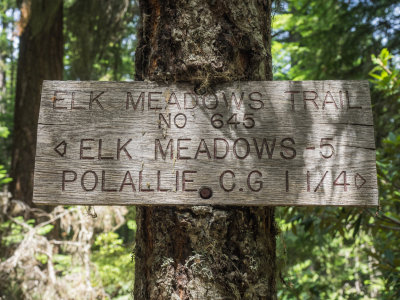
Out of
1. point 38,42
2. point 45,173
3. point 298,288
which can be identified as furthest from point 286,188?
point 38,42

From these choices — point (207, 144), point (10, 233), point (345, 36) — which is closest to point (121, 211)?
point (10, 233)

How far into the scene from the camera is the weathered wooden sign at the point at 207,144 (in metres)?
1.54

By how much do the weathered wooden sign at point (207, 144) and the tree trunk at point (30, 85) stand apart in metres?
4.20

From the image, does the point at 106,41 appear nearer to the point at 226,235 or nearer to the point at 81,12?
the point at 81,12

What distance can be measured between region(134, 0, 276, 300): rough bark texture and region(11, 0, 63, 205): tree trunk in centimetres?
432

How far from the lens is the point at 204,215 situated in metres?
1.51

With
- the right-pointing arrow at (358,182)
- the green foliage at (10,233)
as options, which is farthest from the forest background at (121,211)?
the right-pointing arrow at (358,182)

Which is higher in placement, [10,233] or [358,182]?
[358,182]

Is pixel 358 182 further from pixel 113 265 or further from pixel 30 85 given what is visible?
pixel 30 85

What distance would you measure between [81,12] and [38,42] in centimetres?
86

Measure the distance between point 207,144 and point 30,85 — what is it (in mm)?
5031

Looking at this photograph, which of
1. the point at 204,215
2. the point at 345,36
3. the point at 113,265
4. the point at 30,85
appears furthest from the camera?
the point at 345,36

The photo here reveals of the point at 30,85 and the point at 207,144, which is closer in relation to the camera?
the point at 207,144

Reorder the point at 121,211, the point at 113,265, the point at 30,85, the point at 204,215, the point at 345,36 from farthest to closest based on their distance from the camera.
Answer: the point at 345,36 < the point at 30,85 < the point at 113,265 < the point at 121,211 < the point at 204,215
